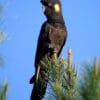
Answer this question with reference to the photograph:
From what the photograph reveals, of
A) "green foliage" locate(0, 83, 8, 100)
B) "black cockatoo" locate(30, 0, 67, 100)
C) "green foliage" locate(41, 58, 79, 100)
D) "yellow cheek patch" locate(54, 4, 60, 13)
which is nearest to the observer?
"green foliage" locate(0, 83, 8, 100)

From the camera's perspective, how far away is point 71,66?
2738mm

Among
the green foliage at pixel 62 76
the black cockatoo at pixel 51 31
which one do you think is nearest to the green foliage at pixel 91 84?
the green foliage at pixel 62 76

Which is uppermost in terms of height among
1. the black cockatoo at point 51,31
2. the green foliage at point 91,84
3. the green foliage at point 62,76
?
the black cockatoo at point 51,31

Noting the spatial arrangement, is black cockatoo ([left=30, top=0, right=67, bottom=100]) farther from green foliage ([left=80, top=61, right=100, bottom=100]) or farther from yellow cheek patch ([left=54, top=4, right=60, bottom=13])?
green foliage ([left=80, top=61, right=100, bottom=100])

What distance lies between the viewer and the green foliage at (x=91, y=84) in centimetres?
179

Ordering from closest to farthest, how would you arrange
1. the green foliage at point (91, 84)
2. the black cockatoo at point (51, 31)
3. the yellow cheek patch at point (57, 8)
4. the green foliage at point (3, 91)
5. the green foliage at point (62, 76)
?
the green foliage at point (91, 84)
the green foliage at point (3, 91)
the green foliage at point (62, 76)
the black cockatoo at point (51, 31)
the yellow cheek patch at point (57, 8)

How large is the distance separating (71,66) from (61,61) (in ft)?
0.77

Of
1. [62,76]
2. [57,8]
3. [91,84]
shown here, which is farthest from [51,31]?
[91,84]

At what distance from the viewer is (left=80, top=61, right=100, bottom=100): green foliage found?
1787 millimetres

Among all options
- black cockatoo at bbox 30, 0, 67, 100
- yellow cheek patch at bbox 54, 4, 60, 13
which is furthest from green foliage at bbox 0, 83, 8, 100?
yellow cheek patch at bbox 54, 4, 60, 13

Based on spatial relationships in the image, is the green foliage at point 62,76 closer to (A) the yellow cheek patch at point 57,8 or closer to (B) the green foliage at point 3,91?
(B) the green foliage at point 3,91

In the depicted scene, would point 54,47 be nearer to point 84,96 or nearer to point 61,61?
point 61,61

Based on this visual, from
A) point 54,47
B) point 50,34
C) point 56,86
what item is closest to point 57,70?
point 56,86

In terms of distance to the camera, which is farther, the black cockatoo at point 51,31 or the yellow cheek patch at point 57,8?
the yellow cheek patch at point 57,8
